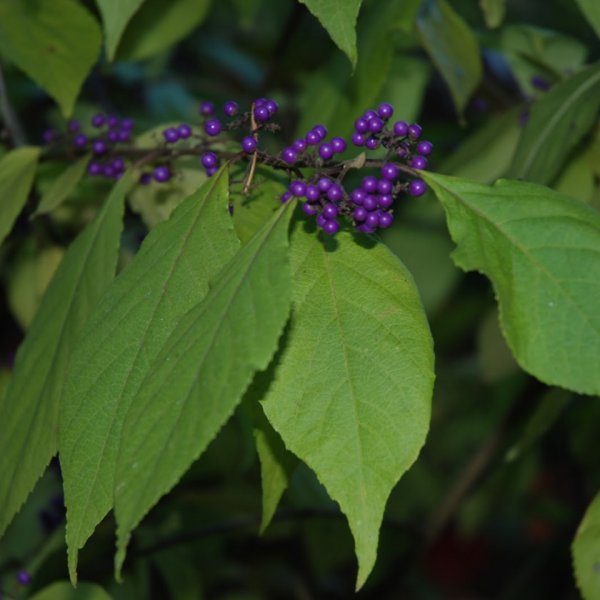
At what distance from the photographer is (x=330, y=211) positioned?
1.30 metres

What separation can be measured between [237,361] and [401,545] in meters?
2.29

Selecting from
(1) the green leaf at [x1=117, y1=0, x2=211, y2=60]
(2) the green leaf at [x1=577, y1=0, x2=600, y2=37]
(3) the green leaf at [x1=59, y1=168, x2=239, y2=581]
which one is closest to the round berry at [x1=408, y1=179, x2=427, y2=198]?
(3) the green leaf at [x1=59, y1=168, x2=239, y2=581]

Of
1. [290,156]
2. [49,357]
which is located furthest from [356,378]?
[49,357]

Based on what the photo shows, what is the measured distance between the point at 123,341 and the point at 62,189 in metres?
0.55

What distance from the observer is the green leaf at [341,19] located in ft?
4.43

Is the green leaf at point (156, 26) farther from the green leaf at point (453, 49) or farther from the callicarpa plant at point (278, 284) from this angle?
the green leaf at point (453, 49)

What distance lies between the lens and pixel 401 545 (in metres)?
3.23

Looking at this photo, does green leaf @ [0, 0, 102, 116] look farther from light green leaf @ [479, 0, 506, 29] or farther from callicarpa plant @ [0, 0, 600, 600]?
light green leaf @ [479, 0, 506, 29]

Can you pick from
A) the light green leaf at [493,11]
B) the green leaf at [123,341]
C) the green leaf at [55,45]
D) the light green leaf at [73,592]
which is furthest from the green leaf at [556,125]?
the light green leaf at [73,592]

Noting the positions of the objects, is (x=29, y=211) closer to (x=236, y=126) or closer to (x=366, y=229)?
(x=236, y=126)

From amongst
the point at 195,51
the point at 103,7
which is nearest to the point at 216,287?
the point at 103,7

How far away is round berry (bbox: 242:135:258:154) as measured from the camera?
4.54ft

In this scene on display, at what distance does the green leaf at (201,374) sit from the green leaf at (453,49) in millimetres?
1147

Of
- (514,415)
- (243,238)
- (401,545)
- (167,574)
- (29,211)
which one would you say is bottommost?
(401,545)
